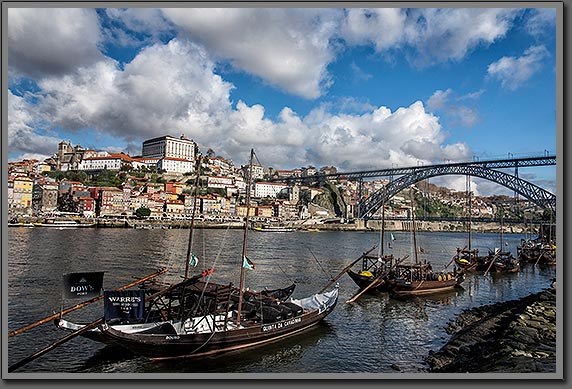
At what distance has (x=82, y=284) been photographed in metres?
6.64

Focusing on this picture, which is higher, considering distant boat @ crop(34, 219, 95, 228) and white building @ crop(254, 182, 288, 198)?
white building @ crop(254, 182, 288, 198)

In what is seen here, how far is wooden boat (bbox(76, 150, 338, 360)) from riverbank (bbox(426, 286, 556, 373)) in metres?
3.30

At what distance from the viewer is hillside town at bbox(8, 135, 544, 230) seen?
206 feet

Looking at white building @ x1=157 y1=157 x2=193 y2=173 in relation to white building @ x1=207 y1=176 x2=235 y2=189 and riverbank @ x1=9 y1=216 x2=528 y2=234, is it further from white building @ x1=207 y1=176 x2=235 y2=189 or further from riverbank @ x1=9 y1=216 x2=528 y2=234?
riverbank @ x1=9 y1=216 x2=528 y2=234

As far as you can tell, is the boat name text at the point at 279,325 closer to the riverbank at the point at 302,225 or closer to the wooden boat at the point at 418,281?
the wooden boat at the point at 418,281

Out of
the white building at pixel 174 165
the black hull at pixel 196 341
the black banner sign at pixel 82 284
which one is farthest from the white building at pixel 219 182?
the black banner sign at pixel 82 284

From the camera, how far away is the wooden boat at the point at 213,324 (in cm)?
792

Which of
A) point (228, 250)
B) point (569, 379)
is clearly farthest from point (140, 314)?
point (228, 250)

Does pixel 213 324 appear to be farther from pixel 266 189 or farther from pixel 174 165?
pixel 266 189

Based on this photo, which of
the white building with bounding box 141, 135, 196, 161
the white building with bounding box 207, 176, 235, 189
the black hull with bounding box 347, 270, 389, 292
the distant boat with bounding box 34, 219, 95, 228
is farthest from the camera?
the white building with bounding box 141, 135, 196, 161

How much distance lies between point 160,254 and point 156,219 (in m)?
41.4

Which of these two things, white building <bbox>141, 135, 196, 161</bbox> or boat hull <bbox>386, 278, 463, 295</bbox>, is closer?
boat hull <bbox>386, 278, 463, 295</bbox>

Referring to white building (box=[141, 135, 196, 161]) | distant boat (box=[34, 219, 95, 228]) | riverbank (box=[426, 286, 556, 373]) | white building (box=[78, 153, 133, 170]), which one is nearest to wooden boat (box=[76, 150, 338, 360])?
riverbank (box=[426, 286, 556, 373])

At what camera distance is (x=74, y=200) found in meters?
63.2
